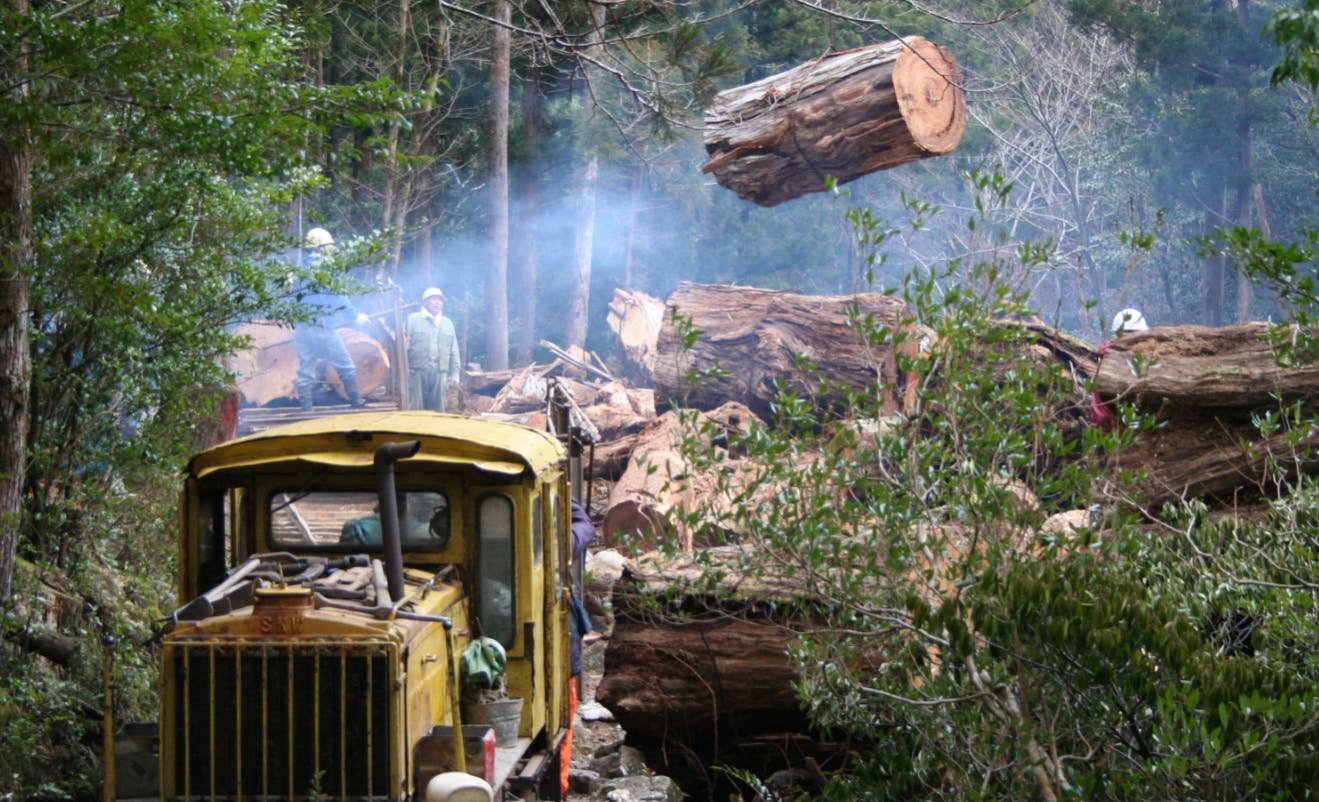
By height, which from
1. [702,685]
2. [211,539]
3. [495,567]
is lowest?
[702,685]

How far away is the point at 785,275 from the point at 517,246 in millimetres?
8078

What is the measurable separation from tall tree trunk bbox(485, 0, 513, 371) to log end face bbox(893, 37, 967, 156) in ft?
43.4

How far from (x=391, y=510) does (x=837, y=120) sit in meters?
4.73

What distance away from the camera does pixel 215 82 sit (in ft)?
22.2

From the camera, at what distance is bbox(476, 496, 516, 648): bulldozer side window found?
606 cm

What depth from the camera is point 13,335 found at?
23.0 ft

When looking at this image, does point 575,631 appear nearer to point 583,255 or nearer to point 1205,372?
point 1205,372

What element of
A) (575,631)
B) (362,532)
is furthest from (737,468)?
(362,532)

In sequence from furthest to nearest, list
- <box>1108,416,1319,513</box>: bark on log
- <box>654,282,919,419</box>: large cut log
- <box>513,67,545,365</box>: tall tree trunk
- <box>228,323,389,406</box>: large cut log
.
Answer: <box>513,67,545,365</box>: tall tree trunk → <box>228,323,389,406</box>: large cut log → <box>654,282,919,419</box>: large cut log → <box>1108,416,1319,513</box>: bark on log

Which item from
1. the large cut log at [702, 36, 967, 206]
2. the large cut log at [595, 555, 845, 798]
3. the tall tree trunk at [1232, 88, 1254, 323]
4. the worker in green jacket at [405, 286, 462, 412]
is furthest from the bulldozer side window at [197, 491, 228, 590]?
the tall tree trunk at [1232, 88, 1254, 323]

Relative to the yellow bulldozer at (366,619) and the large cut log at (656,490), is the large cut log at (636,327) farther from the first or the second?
the yellow bulldozer at (366,619)

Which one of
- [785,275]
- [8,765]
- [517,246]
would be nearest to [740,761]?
[8,765]

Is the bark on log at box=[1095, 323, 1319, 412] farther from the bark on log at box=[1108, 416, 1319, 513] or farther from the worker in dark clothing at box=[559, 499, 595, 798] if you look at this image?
the worker in dark clothing at box=[559, 499, 595, 798]

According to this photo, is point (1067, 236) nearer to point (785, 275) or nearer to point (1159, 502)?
point (785, 275)
